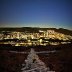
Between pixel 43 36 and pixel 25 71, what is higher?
pixel 43 36

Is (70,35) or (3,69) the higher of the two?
(70,35)

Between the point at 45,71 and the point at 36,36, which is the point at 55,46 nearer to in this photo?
the point at 36,36

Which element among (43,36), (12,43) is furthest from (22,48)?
(43,36)

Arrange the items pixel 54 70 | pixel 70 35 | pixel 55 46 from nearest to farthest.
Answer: pixel 54 70 < pixel 70 35 < pixel 55 46

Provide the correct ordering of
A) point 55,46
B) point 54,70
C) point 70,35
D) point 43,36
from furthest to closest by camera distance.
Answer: point 55,46, point 43,36, point 70,35, point 54,70

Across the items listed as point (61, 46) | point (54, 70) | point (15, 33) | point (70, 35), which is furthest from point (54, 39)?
point (54, 70)

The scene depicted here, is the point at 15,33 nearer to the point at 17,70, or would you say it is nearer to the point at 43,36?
the point at 43,36

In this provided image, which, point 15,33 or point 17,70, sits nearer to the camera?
point 17,70

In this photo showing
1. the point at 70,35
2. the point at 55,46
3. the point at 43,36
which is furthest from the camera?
the point at 55,46

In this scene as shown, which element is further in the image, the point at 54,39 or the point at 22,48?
the point at 22,48
